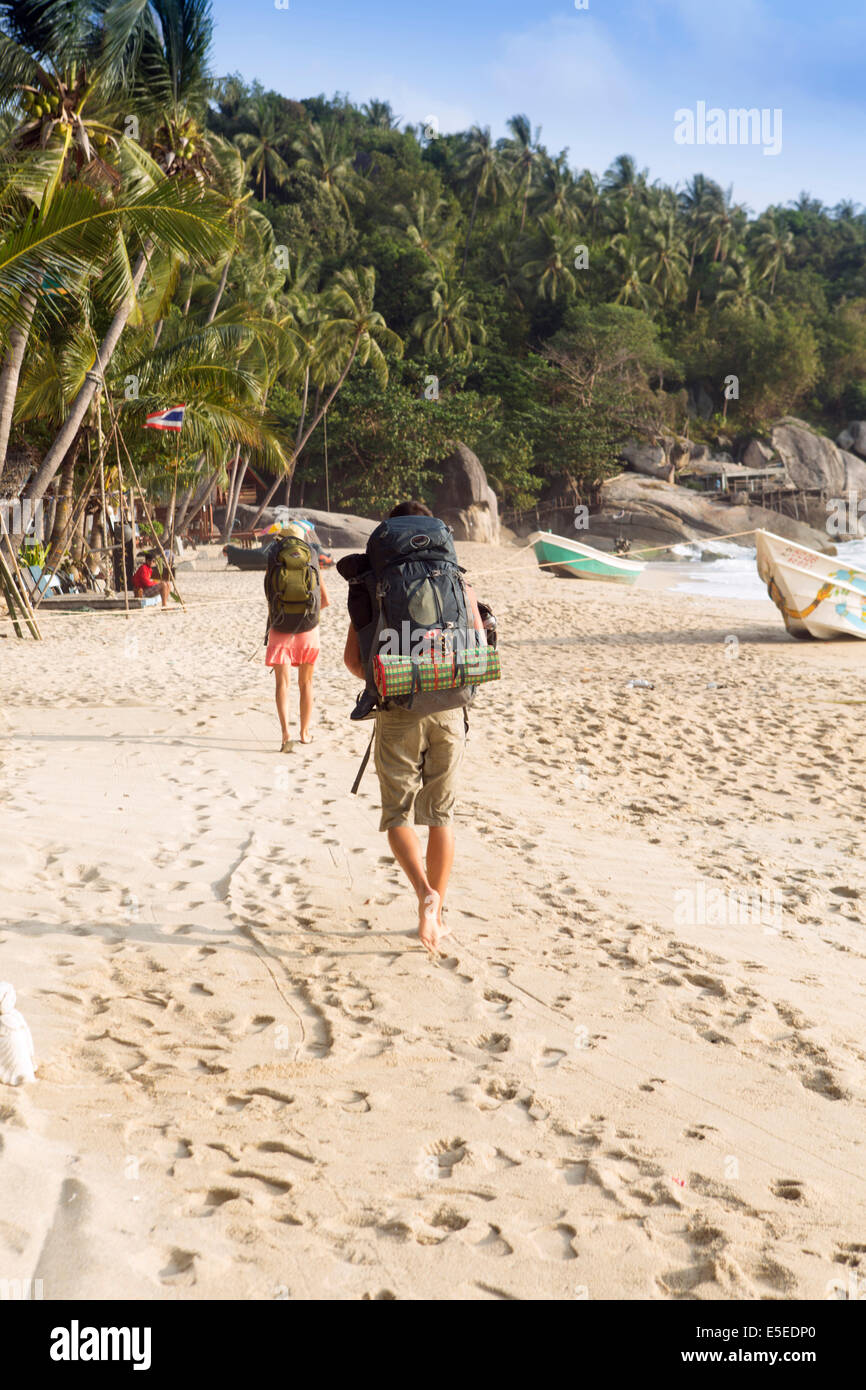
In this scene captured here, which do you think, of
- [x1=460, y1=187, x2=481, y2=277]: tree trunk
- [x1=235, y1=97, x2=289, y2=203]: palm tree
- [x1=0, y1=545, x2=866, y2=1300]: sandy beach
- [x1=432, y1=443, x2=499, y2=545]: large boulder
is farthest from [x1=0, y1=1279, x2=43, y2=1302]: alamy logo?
[x1=460, y1=187, x2=481, y2=277]: tree trunk

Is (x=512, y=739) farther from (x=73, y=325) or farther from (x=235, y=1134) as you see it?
(x=73, y=325)

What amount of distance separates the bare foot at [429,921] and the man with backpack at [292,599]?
9.58 feet

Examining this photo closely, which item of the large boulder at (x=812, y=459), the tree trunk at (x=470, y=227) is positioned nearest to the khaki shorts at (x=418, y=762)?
the large boulder at (x=812, y=459)

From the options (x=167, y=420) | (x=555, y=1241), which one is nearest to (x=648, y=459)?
(x=167, y=420)

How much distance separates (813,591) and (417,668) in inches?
424

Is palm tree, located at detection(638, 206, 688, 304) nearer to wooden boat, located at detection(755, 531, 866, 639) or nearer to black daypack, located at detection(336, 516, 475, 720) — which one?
wooden boat, located at detection(755, 531, 866, 639)

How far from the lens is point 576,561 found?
2159 cm

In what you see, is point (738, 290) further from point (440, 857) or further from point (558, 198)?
point (440, 857)

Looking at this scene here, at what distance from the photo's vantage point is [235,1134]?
101 inches

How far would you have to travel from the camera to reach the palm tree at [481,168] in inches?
2026

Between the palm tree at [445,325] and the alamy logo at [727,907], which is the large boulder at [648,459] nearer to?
the palm tree at [445,325]
